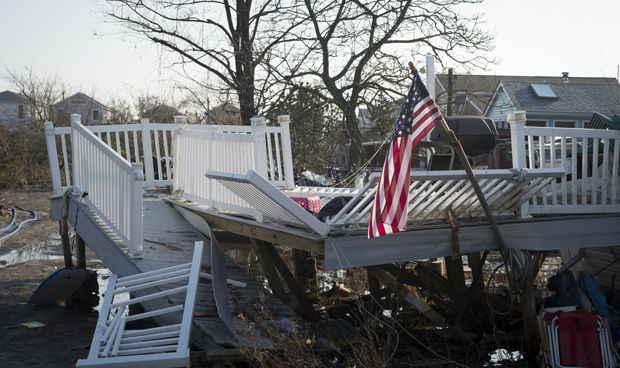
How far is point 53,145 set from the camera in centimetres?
1013

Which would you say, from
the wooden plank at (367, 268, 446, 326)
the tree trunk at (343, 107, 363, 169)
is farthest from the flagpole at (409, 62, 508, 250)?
Result: the tree trunk at (343, 107, 363, 169)

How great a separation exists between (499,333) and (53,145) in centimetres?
612

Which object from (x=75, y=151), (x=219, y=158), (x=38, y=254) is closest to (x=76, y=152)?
(x=75, y=151)

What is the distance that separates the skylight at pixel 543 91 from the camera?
40688mm

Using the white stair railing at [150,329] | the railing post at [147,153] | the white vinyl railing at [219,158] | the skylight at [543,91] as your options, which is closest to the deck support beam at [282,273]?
the white vinyl railing at [219,158]

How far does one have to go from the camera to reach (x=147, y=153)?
38.2ft

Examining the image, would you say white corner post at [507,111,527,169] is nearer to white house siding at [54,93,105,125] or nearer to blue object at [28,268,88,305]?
blue object at [28,268,88,305]

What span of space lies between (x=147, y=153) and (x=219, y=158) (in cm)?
320

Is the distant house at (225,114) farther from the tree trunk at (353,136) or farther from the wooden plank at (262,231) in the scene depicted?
the wooden plank at (262,231)

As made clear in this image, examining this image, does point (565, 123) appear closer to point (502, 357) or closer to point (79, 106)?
point (79, 106)

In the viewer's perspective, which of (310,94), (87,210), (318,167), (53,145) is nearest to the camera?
(87,210)

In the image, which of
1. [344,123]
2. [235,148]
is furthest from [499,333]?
[344,123]

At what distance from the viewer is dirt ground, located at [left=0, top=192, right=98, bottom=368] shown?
719 cm

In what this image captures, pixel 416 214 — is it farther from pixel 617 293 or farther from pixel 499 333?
pixel 617 293
